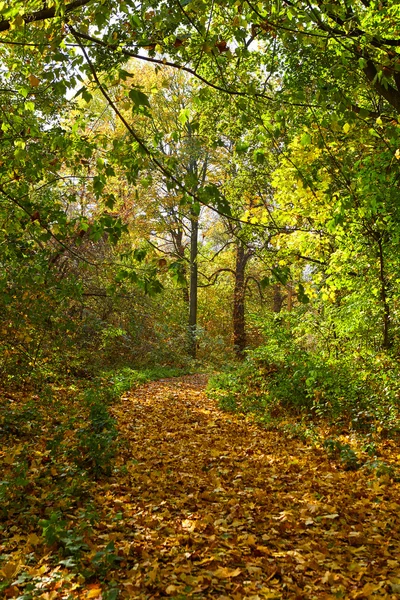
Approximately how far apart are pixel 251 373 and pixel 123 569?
7.96 m

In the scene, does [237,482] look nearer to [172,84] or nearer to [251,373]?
[251,373]

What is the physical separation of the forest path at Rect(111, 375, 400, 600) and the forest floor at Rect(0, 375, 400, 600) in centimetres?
1

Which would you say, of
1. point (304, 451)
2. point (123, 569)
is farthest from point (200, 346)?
point (123, 569)

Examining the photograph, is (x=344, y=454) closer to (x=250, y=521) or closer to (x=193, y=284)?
(x=250, y=521)

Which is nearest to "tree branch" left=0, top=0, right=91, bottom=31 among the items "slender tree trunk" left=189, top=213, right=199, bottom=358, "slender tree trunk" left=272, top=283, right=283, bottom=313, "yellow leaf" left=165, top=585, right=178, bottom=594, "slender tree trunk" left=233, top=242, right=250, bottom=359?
"yellow leaf" left=165, top=585, right=178, bottom=594

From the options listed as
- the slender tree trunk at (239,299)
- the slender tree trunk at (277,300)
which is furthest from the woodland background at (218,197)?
the slender tree trunk at (277,300)

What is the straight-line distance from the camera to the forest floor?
3.40 metres

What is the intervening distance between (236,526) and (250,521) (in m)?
0.19

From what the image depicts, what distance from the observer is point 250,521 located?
15.0 ft

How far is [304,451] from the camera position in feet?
22.8

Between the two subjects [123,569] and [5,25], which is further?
[5,25]

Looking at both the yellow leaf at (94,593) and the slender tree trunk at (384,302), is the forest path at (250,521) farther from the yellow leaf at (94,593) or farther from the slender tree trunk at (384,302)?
the slender tree trunk at (384,302)

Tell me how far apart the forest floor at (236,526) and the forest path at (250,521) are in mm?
10

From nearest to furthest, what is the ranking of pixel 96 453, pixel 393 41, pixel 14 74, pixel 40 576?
pixel 40 576 < pixel 96 453 < pixel 393 41 < pixel 14 74
